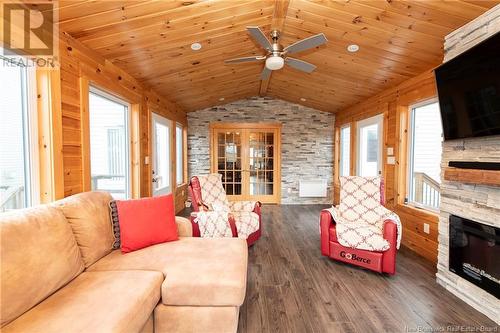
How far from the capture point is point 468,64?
198cm

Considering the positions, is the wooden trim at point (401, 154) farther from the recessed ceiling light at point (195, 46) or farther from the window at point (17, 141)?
the window at point (17, 141)

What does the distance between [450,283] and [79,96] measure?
3786 mm

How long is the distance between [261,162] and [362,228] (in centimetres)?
378

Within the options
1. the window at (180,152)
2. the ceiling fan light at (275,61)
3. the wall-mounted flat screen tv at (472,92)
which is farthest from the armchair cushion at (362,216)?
the window at (180,152)

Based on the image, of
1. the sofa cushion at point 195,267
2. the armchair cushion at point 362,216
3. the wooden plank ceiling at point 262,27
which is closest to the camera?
the sofa cushion at point 195,267

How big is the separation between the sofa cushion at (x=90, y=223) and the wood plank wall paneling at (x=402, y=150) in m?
3.40

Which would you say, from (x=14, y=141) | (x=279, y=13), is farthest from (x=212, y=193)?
(x=279, y=13)

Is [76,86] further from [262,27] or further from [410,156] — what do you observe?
[410,156]

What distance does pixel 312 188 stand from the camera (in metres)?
6.14

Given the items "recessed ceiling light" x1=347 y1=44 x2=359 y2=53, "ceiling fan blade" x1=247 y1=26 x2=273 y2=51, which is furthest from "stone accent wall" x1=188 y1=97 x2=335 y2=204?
"ceiling fan blade" x1=247 y1=26 x2=273 y2=51

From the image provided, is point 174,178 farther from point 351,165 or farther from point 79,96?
point 351,165

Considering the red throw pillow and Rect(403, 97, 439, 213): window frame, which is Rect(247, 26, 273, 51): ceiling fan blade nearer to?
the red throw pillow

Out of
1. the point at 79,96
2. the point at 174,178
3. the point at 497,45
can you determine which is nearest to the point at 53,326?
the point at 79,96

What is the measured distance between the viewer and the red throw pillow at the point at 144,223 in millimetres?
2080
